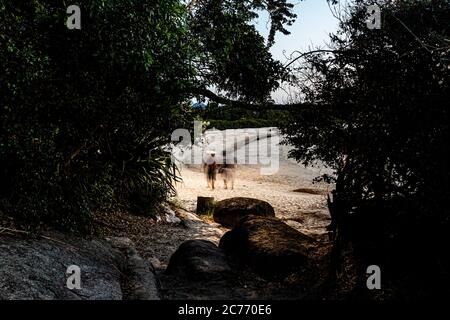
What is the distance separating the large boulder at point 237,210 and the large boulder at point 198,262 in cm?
402

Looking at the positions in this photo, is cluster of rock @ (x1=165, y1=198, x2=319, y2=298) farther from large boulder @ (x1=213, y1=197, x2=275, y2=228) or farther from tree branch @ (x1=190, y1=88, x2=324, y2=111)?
large boulder @ (x1=213, y1=197, x2=275, y2=228)

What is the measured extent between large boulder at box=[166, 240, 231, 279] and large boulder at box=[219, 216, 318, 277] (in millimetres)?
428

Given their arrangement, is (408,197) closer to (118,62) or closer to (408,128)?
(408,128)

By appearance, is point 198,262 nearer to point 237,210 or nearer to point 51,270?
point 51,270

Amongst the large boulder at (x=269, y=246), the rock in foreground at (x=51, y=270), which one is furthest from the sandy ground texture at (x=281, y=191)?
the rock in foreground at (x=51, y=270)

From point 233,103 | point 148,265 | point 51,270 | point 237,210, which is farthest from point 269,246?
point 237,210

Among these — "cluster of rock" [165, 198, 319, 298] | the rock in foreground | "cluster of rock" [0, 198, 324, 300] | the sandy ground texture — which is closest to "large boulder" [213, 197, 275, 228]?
the sandy ground texture

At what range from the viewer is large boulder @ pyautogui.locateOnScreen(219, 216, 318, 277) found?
5984 millimetres

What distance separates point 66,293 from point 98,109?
2.89 meters

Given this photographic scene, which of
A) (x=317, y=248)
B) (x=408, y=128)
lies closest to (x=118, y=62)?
(x=408, y=128)

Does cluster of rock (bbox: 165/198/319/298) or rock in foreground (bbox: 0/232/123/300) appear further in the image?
cluster of rock (bbox: 165/198/319/298)

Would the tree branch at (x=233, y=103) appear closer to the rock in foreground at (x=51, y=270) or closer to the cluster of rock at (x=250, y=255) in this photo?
the cluster of rock at (x=250, y=255)

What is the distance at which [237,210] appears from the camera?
34.8 ft

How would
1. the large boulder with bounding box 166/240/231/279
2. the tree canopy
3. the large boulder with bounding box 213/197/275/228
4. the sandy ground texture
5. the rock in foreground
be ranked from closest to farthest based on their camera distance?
1. the rock in foreground
2. the tree canopy
3. the large boulder with bounding box 166/240/231/279
4. the large boulder with bounding box 213/197/275/228
5. the sandy ground texture
